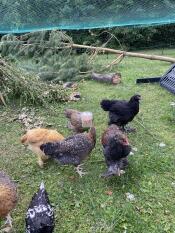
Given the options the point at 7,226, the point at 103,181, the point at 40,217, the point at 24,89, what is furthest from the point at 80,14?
the point at 40,217

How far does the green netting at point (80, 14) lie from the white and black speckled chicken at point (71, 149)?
219 inches

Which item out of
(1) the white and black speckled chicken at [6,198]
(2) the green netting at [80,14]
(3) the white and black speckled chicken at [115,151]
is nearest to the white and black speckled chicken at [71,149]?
(3) the white and black speckled chicken at [115,151]

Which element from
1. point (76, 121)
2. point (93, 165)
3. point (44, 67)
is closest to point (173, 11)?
point (44, 67)

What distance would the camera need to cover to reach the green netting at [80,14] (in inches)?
390

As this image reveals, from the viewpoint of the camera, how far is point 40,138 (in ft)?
17.4

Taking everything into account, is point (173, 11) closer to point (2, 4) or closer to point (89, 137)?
point (2, 4)

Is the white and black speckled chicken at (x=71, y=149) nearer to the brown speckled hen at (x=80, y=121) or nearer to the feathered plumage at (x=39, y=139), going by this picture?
the feathered plumage at (x=39, y=139)

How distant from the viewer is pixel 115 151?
481cm

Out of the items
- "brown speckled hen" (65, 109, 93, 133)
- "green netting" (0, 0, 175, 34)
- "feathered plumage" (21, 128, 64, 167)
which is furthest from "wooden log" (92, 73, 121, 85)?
"feathered plumage" (21, 128, 64, 167)

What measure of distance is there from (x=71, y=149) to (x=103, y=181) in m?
0.58

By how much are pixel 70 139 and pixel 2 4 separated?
232 inches

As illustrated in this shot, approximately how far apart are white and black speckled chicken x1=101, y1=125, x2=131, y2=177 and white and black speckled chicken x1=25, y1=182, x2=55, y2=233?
45.3 inches

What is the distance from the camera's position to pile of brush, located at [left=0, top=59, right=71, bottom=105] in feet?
24.1

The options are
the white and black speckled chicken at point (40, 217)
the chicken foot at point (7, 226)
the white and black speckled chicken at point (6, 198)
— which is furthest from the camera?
the chicken foot at point (7, 226)
